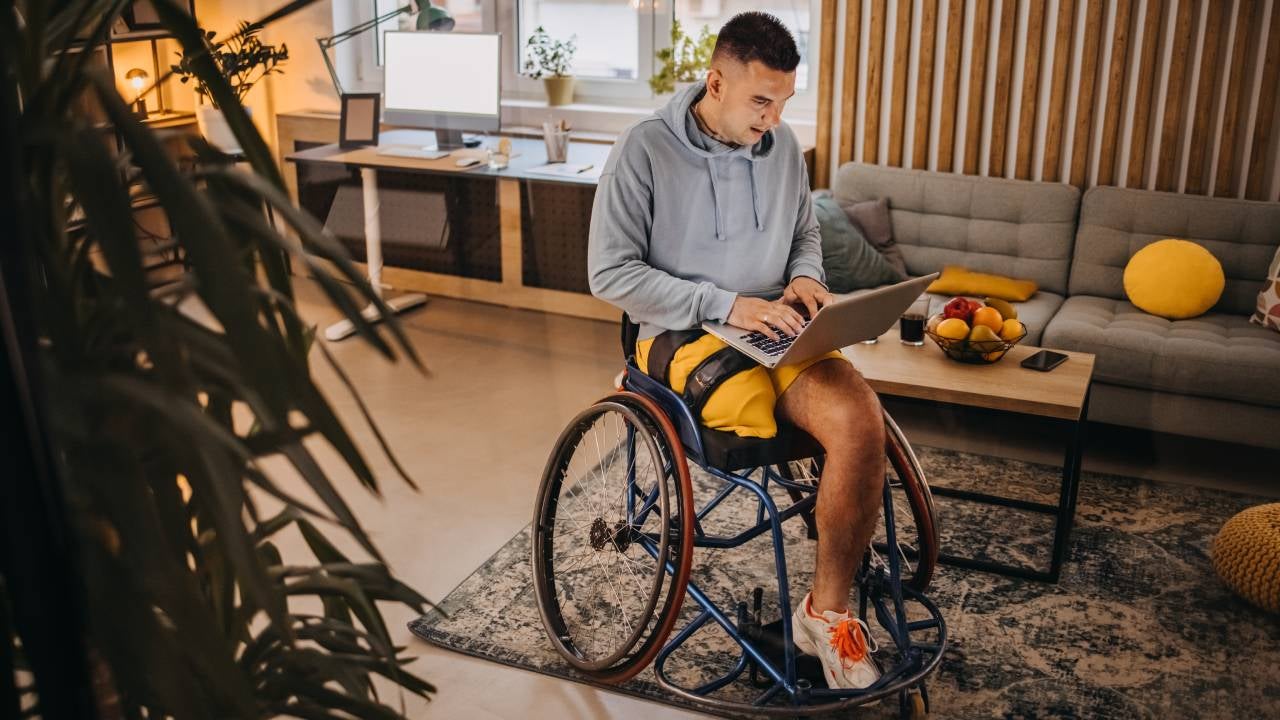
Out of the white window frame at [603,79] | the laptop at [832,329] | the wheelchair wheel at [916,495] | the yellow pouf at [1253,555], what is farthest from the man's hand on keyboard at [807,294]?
the white window frame at [603,79]

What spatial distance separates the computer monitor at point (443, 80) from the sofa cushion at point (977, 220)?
133 centimetres

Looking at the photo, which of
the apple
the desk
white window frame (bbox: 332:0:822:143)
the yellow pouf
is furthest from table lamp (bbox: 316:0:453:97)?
the yellow pouf

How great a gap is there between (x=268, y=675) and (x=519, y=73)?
3.78 metres

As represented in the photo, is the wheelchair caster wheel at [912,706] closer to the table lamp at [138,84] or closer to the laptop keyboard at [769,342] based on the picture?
the laptop keyboard at [769,342]

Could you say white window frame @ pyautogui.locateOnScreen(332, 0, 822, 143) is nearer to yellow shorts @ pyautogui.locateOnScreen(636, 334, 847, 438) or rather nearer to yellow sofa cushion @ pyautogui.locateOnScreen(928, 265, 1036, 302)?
yellow sofa cushion @ pyautogui.locateOnScreen(928, 265, 1036, 302)

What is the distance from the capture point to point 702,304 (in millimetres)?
2031

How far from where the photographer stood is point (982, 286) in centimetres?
342

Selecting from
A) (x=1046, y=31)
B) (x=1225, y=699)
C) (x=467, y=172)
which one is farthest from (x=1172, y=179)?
(x=467, y=172)

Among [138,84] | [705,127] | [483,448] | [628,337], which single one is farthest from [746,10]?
[138,84]

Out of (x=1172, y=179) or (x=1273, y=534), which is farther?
(x=1172, y=179)

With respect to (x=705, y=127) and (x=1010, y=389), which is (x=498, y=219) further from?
(x=1010, y=389)

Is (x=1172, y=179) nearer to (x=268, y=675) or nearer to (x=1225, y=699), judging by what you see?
(x=1225, y=699)

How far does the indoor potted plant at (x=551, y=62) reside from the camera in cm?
446

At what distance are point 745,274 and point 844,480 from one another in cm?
47
